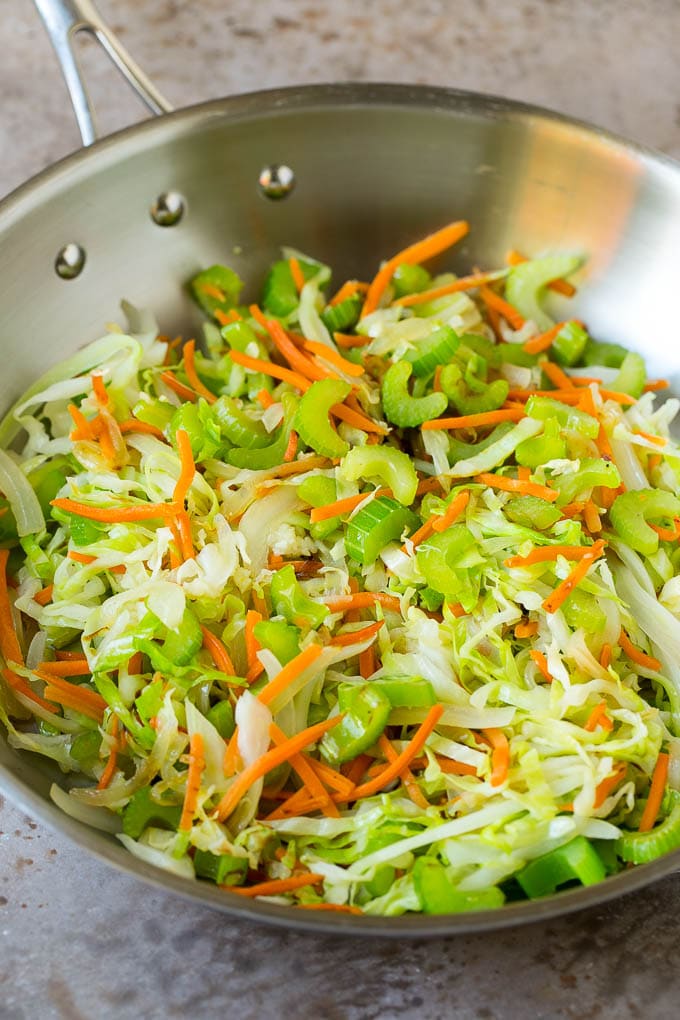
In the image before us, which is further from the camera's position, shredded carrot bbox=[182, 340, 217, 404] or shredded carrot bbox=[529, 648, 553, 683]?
shredded carrot bbox=[182, 340, 217, 404]

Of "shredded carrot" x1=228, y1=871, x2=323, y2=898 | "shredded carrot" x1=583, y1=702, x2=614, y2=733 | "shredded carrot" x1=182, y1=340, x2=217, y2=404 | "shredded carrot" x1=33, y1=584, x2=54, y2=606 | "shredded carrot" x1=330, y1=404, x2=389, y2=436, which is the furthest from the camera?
"shredded carrot" x1=182, y1=340, x2=217, y2=404

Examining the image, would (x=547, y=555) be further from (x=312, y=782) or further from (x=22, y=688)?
(x=22, y=688)

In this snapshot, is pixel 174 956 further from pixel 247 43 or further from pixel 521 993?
pixel 247 43

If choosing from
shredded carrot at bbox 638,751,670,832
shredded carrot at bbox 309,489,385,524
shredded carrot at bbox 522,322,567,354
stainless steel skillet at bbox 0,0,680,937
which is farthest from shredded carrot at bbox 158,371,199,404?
shredded carrot at bbox 638,751,670,832

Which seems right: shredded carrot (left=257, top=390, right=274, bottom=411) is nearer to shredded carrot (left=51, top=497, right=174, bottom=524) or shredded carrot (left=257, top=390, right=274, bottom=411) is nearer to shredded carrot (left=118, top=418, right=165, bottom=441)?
shredded carrot (left=118, top=418, right=165, bottom=441)

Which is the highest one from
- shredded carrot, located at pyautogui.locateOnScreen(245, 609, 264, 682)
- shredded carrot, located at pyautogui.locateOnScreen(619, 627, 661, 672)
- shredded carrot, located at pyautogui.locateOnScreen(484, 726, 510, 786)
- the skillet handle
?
the skillet handle

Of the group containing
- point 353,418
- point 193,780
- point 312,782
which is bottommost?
point 312,782

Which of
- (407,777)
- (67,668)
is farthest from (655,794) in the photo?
(67,668)
